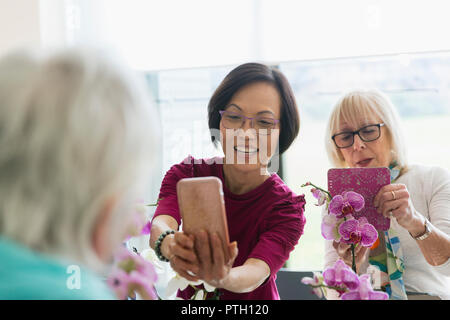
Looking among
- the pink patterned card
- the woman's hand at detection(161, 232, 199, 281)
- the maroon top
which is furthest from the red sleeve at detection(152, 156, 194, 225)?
the pink patterned card

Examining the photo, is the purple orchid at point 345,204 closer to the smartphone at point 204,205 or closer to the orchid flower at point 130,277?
the smartphone at point 204,205

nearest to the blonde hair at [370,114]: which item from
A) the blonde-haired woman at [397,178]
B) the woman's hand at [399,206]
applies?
the blonde-haired woman at [397,178]

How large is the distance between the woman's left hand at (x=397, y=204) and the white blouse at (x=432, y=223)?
0.19 meters

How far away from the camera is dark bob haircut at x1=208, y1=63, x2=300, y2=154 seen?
1071 mm

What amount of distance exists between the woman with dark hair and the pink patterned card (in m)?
0.11

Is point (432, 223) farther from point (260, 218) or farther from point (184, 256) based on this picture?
point (184, 256)

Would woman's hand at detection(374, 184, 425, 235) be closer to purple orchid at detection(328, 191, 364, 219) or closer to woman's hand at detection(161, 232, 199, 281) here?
purple orchid at detection(328, 191, 364, 219)

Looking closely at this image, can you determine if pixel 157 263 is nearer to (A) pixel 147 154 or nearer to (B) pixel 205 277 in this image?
(B) pixel 205 277

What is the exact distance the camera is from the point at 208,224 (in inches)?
30.4

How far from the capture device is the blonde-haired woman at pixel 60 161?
1.60 feet

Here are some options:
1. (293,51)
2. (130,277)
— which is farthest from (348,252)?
(293,51)

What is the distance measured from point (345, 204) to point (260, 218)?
0.22 meters

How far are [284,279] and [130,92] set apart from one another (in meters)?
1.21

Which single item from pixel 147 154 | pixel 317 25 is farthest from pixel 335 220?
pixel 317 25
